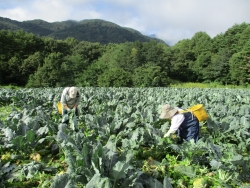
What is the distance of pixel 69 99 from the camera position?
6.38m

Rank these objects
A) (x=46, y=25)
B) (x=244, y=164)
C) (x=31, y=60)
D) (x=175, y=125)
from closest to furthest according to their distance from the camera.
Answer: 1. (x=244, y=164)
2. (x=175, y=125)
3. (x=31, y=60)
4. (x=46, y=25)

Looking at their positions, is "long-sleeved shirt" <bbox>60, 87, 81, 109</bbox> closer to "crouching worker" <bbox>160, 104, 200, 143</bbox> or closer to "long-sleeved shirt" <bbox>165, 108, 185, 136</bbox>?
"crouching worker" <bbox>160, 104, 200, 143</bbox>

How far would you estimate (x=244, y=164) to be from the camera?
3.23 m

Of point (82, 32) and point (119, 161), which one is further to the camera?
point (82, 32)

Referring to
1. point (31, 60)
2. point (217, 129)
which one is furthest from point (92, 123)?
point (31, 60)

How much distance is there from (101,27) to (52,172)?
7612 inches

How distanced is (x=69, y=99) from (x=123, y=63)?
188 ft

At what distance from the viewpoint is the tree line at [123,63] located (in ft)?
153

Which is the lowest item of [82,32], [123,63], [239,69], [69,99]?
[69,99]

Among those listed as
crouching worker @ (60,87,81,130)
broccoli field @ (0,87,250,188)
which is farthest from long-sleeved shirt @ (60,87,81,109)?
broccoli field @ (0,87,250,188)

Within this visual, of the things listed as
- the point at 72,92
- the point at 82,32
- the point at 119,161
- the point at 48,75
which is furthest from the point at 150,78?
Result: the point at 82,32

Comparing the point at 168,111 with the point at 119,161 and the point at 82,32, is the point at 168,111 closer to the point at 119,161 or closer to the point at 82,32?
the point at 119,161

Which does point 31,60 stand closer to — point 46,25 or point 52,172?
point 52,172

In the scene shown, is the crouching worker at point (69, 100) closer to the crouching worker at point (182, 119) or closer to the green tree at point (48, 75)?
the crouching worker at point (182, 119)
